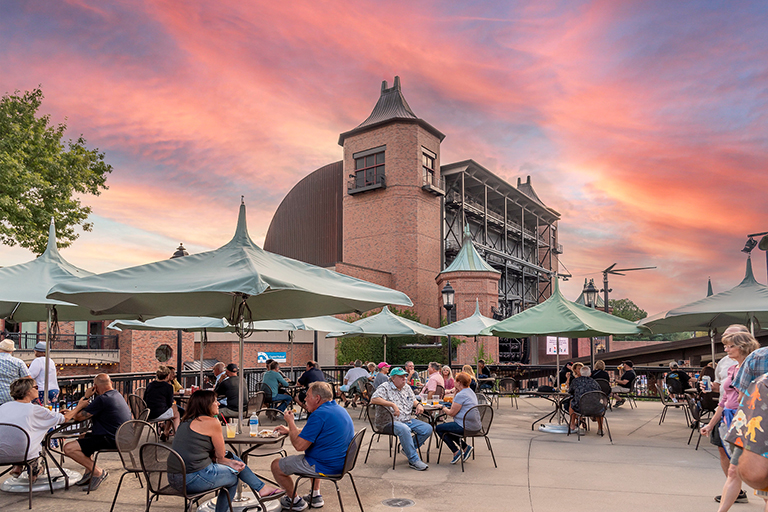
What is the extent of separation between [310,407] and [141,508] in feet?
7.27

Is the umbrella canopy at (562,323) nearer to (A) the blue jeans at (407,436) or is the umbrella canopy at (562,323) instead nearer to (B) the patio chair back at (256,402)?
(A) the blue jeans at (407,436)

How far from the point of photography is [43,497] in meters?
6.36

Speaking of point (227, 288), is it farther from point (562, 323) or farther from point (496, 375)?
point (496, 375)

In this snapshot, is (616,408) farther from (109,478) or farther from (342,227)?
(342,227)

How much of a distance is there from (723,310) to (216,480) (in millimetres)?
8428

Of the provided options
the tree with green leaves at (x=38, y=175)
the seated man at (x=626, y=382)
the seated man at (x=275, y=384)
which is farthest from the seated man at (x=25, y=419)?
the tree with green leaves at (x=38, y=175)

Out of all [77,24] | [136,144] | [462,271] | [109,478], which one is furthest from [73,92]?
[462,271]

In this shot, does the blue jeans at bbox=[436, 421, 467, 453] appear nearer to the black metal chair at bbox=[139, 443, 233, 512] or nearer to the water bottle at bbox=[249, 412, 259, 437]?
the water bottle at bbox=[249, 412, 259, 437]

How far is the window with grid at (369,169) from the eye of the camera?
1526 inches

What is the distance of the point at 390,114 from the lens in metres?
39.3

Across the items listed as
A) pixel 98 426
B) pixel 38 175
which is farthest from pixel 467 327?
pixel 38 175

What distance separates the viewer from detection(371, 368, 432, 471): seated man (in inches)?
308

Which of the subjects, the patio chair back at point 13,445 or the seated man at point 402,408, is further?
the seated man at point 402,408

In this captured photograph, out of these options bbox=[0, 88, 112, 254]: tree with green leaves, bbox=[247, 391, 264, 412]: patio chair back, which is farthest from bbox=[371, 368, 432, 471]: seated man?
bbox=[0, 88, 112, 254]: tree with green leaves
